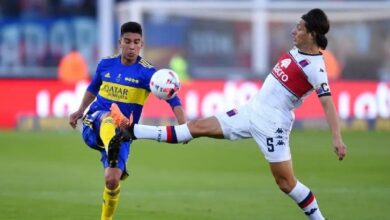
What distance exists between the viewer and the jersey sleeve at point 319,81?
10.4 meters

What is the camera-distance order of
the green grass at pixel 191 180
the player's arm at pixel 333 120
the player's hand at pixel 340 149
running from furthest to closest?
the green grass at pixel 191 180 → the player's arm at pixel 333 120 → the player's hand at pixel 340 149

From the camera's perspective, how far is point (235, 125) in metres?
10.8

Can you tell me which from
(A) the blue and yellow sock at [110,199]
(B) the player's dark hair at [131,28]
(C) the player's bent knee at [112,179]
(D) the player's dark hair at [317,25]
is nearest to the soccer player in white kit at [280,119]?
(D) the player's dark hair at [317,25]

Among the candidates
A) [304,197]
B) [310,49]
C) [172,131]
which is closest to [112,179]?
[172,131]

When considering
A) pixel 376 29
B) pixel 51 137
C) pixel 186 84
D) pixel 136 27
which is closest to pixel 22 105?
pixel 51 137

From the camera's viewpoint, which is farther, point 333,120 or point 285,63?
point 285,63

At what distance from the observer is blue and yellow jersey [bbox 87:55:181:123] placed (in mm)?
11109

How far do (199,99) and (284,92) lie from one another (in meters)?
16.3

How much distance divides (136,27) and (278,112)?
1753mm

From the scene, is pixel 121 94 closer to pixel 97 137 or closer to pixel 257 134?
pixel 97 137

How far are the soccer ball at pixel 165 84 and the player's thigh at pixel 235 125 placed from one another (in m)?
0.55

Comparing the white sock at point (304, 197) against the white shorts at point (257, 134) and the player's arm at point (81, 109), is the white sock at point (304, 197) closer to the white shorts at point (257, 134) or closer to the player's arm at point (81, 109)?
the white shorts at point (257, 134)

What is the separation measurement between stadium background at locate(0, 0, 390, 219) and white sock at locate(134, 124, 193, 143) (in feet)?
6.54

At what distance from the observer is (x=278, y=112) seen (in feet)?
35.2
